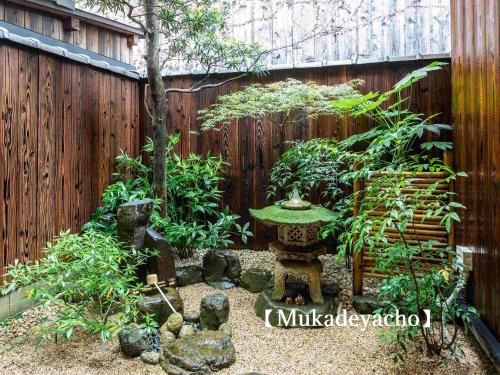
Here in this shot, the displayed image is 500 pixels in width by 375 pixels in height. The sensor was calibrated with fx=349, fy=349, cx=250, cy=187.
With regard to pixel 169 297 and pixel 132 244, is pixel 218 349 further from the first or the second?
pixel 132 244

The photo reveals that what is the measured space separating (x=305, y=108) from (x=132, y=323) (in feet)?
8.37

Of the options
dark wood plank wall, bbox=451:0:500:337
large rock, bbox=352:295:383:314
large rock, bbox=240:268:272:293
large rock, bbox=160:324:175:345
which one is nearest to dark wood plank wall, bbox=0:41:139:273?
large rock, bbox=160:324:175:345

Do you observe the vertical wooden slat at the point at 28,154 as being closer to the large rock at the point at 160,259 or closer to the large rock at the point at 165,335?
the large rock at the point at 160,259

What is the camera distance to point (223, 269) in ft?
11.3

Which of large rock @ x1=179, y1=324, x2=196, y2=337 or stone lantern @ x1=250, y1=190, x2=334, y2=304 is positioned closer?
large rock @ x1=179, y1=324, x2=196, y2=337

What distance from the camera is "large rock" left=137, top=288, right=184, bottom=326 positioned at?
2488 millimetres

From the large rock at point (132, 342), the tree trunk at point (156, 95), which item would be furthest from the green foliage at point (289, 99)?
Answer: the large rock at point (132, 342)

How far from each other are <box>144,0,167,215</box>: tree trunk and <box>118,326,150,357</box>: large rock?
61.9 inches

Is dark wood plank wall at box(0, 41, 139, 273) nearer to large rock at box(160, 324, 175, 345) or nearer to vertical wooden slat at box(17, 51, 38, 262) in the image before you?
vertical wooden slat at box(17, 51, 38, 262)

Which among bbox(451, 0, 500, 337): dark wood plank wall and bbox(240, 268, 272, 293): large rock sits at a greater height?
bbox(451, 0, 500, 337): dark wood plank wall

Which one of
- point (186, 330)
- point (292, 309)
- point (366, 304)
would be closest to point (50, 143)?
point (186, 330)

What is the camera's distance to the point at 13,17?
3748 mm

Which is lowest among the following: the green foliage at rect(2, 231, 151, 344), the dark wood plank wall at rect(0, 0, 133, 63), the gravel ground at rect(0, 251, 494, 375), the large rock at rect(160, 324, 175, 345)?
the gravel ground at rect(0, 251, 494, 375)

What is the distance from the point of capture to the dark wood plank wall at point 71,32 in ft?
12.4
